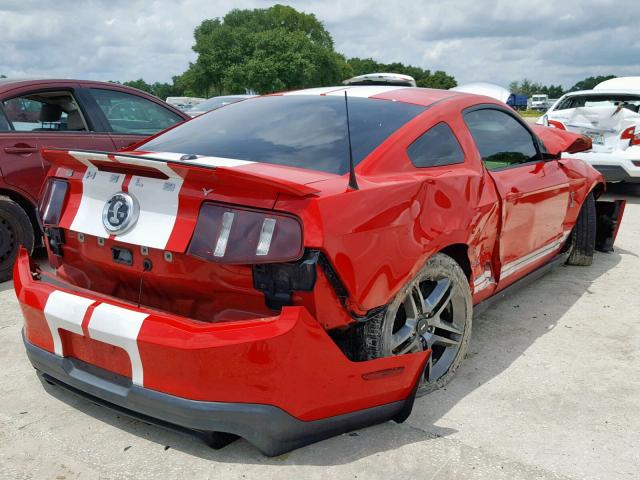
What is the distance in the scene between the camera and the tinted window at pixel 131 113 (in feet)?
17.4

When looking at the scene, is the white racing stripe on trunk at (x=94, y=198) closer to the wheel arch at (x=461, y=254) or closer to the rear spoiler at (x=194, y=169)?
the rear spoiler at (x=194, y=169)

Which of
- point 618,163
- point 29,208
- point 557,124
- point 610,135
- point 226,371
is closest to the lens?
point 226,371

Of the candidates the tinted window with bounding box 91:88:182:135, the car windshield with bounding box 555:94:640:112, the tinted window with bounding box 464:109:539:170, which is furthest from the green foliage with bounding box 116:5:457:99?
the tinted window with bounding box 464:109:539:170

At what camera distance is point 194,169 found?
213 cm

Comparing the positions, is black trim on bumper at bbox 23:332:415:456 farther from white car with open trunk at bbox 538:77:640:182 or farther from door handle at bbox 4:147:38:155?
white car with open trunk at bbox 538:77:640:182

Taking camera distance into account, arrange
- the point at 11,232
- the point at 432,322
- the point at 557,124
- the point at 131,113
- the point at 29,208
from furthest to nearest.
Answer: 1. the point at 557,124
2. the point at 131,113
3. the point at 29,208
4. the point at 11,232
5. the point at 432,322

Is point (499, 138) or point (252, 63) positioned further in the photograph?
point (252, 63)

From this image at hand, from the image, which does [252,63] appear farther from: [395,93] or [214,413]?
[214,413]

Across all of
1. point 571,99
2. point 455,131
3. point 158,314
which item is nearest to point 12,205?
point 158,314

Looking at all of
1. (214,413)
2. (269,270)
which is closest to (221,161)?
(269,270)

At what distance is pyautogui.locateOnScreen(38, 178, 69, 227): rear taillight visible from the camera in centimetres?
257

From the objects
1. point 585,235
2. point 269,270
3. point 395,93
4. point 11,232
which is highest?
point 395,93

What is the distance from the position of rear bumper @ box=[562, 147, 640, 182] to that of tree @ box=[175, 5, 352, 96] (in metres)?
59.4

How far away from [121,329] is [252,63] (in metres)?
66.7
